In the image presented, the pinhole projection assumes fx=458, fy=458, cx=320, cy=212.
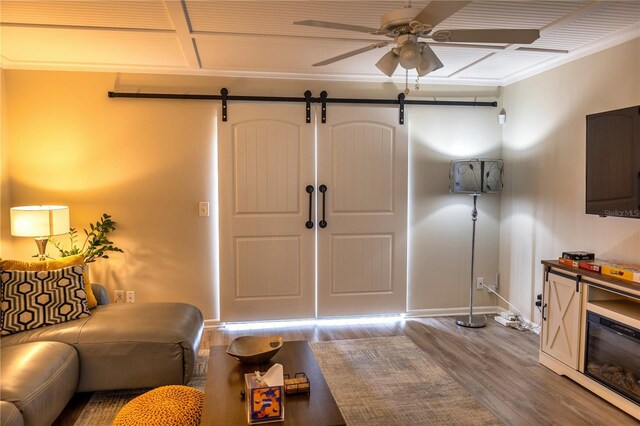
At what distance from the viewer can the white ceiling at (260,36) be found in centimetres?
268

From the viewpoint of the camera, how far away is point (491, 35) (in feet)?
6.98

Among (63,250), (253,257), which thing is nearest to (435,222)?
(253,257)

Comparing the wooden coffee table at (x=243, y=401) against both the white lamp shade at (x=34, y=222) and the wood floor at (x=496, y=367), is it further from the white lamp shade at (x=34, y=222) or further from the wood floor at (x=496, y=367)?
the white lamp shade at (x=34, y=222)

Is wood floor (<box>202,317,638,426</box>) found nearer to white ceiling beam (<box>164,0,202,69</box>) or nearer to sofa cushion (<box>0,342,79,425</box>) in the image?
sofa cushion (<box>0,342,79,425</box>)

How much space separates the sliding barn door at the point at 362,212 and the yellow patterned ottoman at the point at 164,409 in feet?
7.64

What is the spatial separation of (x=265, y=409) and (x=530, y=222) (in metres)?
3.26

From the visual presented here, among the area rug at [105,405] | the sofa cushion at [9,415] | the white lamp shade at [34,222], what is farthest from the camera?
the white lamp shade at [34,222]

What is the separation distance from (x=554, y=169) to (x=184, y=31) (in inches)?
122

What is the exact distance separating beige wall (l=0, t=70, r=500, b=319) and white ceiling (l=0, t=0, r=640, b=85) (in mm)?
155

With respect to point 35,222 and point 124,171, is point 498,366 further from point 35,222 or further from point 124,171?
point 35,222

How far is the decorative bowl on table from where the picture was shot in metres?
2.34

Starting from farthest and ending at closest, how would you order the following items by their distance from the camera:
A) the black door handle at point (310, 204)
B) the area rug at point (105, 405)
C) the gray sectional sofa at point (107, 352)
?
the black door handle at point (310, 204) < the area rug at point (105, 405) < the gray sectional sofa at point (107, 352)

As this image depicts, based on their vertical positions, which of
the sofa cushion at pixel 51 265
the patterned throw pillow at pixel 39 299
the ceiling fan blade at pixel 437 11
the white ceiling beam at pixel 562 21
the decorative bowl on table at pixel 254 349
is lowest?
the decorative bowl on table at pixel 254 349

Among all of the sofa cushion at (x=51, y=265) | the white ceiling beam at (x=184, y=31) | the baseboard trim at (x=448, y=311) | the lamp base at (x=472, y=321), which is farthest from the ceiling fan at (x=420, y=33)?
the baseboard trim at (x=448, y=311)
